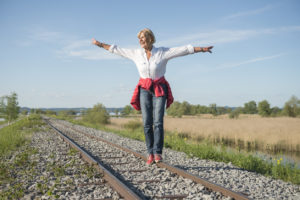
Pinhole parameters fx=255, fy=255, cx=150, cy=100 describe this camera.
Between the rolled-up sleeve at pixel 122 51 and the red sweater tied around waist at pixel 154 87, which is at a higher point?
the rolled-up sleeve at pixel 122 51

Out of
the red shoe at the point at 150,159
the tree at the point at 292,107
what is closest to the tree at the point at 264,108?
the tree at the point at 292,107

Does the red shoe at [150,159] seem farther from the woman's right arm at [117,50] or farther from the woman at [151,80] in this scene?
the woman's right arm at [117,50]

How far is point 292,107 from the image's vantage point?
35719 mm

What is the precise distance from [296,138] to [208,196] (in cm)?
892

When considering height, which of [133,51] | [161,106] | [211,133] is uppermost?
[133,51]

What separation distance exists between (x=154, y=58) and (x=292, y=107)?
3724 cm

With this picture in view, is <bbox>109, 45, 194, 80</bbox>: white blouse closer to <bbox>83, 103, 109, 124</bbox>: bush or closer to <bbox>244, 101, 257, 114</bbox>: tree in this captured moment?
<bbox>83, 103, 109, 124</bbox>: bush

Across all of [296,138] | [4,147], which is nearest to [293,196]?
[4,147]

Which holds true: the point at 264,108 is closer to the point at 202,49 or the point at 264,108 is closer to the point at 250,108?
the point at 250,108

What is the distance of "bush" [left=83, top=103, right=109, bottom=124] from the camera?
2681 cm

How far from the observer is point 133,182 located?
12.2ft

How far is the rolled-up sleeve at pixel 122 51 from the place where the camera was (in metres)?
4.48

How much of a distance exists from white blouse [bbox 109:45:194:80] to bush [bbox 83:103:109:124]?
22.9 metres

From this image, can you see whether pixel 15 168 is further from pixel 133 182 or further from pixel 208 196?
pixel 208 196
